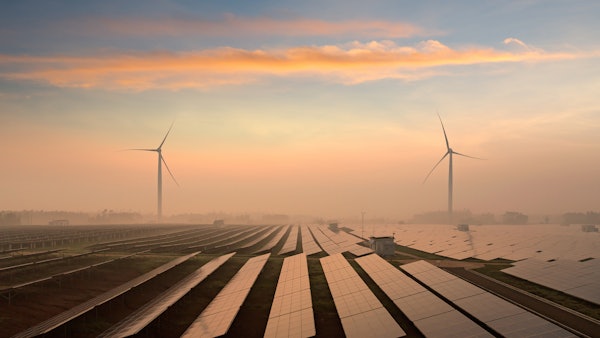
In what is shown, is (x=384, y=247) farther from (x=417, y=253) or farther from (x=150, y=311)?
(x=150, y=311)

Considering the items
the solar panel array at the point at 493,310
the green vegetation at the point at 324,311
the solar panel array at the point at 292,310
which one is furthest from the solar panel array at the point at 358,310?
the solar panel array at the point at 493,310

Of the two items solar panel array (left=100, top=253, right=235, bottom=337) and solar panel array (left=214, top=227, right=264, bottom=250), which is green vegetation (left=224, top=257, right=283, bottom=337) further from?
solar panel array (left=214, top=227, right=264, bottom=250)

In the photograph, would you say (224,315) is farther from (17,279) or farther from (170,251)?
(170,251)

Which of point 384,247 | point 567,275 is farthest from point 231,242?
point 567,275

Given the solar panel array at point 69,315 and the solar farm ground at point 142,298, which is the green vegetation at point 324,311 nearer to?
the solar farm ground at point 142,298

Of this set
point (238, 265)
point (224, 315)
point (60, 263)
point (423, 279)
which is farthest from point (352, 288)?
point (60, 263)

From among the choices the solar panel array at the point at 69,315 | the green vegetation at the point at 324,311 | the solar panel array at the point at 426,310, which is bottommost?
the green vegetation at the point at 324,311
